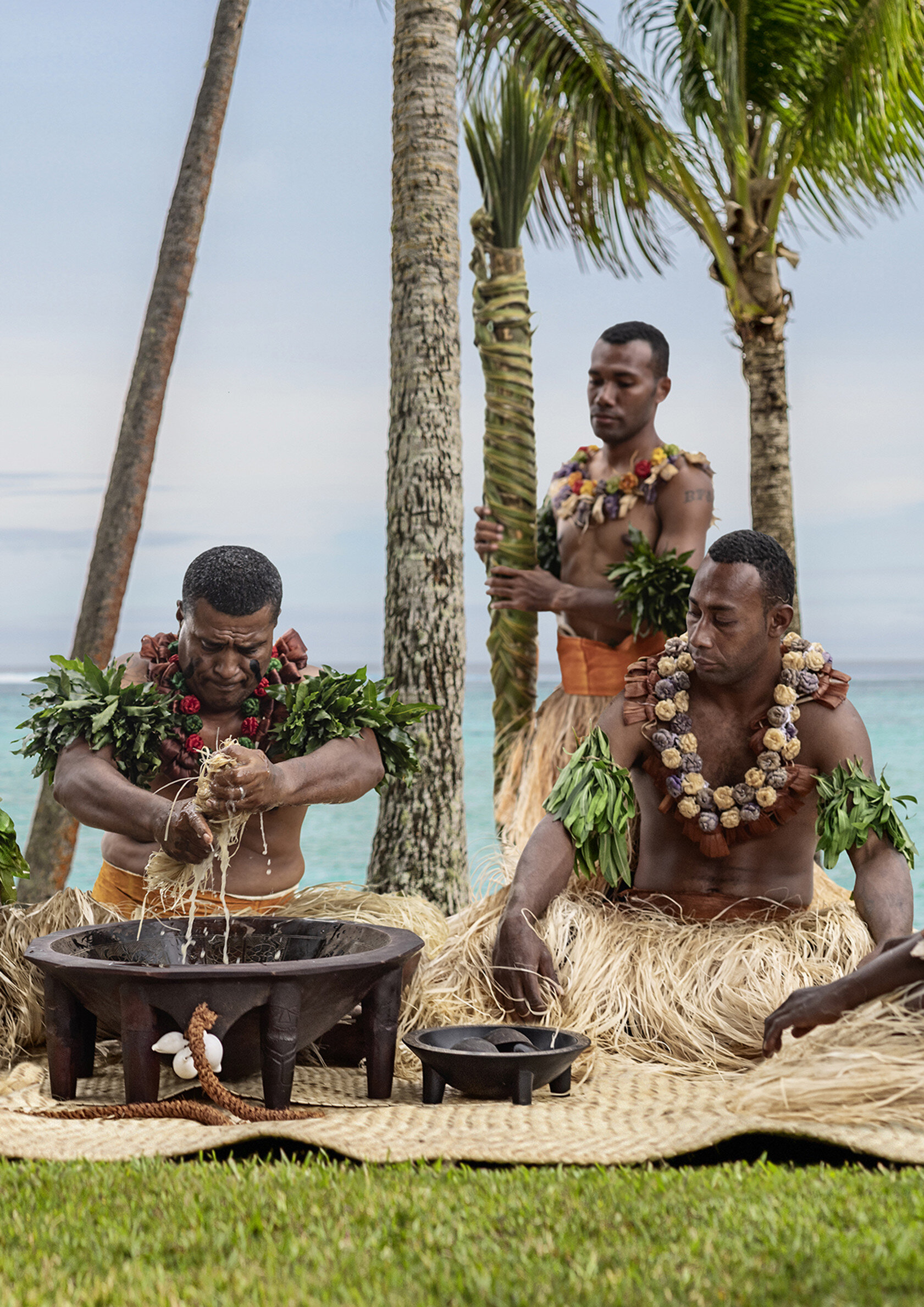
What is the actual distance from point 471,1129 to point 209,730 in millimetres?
1368

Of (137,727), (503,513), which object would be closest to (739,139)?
(503,513)

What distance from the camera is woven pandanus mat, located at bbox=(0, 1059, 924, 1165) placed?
2.24 meters

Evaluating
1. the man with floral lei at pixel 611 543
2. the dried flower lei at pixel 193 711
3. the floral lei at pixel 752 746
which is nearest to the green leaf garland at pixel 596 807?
the floral lei at pixel 752 746

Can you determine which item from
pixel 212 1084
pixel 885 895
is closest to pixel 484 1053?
pixel 212 1084

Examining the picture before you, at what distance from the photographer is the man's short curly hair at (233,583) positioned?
3.19 m

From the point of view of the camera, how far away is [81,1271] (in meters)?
1.69

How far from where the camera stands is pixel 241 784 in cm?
284

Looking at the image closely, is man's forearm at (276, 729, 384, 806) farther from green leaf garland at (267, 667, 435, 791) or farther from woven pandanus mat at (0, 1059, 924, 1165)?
A: woven pandanus mat at (0, 1059, 924, 1165)

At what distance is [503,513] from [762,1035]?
273 centimetres

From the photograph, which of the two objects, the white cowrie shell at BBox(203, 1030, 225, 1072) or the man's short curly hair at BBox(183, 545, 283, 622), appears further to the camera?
the man's short curly hair at BBox(183, 545, 283, 622)

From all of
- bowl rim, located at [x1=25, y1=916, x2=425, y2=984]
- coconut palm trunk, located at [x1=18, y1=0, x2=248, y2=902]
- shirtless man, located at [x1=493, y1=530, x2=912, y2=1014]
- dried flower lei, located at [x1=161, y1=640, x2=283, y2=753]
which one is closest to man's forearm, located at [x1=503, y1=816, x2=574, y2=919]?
shirtless man, located at [x1=493, y1=530, x2=912, y2=1014]

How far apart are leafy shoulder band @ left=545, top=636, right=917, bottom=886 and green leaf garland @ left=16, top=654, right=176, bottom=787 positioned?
105cm

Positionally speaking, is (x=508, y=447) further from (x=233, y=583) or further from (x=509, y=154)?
(x=233, y=583)

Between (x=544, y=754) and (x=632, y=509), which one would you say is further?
(x=544, y=754)
